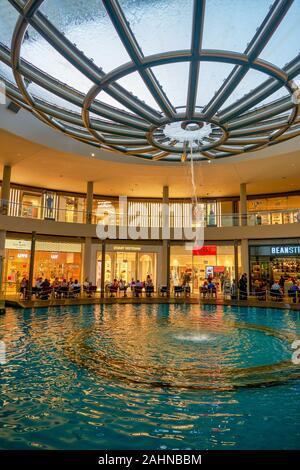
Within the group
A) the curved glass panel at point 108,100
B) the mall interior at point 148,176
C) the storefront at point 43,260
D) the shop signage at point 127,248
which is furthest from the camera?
the shop signage at point 127,248

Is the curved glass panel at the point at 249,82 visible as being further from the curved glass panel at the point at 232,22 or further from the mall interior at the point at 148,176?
the curved glass panel at the point at 232,22

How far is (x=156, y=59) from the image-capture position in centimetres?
692

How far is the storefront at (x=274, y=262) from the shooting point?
2200 centimetres

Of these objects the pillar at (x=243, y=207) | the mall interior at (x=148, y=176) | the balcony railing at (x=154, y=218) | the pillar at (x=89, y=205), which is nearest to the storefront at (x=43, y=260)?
the mall interior at (x=148, y=176)

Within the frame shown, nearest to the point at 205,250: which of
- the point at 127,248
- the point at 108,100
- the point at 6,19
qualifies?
the point at 127,248

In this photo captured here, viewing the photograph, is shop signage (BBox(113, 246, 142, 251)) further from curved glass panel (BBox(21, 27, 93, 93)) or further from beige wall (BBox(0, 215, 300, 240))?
curved glass panel (BBox(21, 27, 93, 93))

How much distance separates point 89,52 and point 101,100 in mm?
2659

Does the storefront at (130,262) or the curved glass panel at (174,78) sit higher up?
the curved glass panel at (174,78)

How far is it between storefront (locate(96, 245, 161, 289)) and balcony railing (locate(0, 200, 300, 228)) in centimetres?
206

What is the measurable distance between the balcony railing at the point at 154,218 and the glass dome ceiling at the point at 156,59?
10592 millimetres

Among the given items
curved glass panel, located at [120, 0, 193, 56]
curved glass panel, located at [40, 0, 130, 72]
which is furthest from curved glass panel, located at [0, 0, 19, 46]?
curved glass panel, located at [120, 0, 193, 56]

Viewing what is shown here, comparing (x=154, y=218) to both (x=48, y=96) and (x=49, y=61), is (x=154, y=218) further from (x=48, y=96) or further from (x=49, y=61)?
(x=49, y=61)

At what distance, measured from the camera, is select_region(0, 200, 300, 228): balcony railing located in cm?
2069
